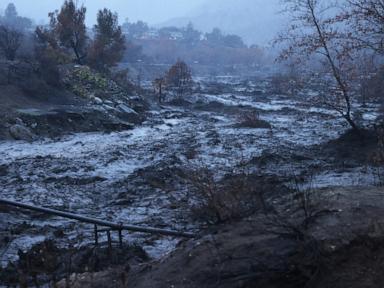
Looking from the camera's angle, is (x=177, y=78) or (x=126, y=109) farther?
(x=177, y=78)

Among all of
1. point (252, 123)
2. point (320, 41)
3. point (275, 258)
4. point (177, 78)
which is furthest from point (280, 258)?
point (177, 78)

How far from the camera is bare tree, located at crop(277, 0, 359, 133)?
13594 millimetres

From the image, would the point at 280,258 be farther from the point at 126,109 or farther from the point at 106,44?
the point at 106,44

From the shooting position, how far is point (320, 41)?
13.7m

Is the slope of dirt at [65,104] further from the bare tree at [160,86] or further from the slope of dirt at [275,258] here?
the slope of dirt at [275,258]

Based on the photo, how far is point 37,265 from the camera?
5332mm

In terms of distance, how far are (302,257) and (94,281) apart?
7.31ft

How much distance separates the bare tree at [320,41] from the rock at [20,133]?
858cm

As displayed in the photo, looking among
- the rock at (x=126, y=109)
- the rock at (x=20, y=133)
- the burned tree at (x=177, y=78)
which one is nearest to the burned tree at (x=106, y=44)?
the burned tree at (x=177, y=78)

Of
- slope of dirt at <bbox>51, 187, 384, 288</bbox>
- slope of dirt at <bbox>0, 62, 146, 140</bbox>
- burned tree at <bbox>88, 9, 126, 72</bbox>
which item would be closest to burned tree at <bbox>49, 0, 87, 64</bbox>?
burned tree at <bbox>88, 9, 126, 72</bbox>

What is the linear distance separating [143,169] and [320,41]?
19.5 feet

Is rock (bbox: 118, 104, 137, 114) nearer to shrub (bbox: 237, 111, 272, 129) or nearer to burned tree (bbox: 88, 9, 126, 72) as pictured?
shrub (bbox: 237, 111, 272, 129)

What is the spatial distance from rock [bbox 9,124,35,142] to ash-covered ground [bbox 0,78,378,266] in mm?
592

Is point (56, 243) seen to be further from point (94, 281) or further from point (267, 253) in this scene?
point (267, 253)
